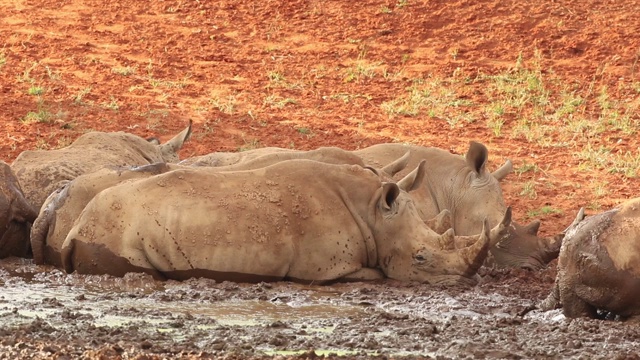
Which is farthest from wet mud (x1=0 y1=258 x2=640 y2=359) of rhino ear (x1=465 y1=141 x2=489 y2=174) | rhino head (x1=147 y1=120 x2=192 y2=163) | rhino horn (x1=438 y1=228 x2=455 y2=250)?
rhino head (x1=147 y1=120 x2=192 y2=163)

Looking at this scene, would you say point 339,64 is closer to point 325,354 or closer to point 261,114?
point 261,114

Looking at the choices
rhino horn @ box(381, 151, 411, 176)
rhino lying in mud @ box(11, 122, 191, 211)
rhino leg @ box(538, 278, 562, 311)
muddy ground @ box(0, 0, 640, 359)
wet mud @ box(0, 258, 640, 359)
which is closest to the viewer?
wet mud @ box(0, 258, 640, 359)

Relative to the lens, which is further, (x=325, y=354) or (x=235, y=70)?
(x=235, y=70)

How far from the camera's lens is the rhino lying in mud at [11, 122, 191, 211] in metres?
13.2

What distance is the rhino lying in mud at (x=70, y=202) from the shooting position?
12.2m

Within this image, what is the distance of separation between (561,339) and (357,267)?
10.1 feet

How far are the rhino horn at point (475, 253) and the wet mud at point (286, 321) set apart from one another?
0.54ft

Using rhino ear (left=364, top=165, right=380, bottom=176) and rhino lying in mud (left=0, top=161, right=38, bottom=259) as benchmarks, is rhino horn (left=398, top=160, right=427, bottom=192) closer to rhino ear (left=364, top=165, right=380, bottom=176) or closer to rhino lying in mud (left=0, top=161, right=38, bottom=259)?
rhino ear (left=364, top=165, right=380, bottom=176)

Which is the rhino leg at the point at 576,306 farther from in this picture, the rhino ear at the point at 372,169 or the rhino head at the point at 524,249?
the rhino ear at the point at 372,169

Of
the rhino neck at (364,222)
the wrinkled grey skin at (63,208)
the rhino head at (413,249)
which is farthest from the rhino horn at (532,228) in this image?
the wrinkled grey skin at (63,208)

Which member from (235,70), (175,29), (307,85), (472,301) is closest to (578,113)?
(307,85)

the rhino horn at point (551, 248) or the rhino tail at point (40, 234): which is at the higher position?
the rhino tail at point (40, 234)

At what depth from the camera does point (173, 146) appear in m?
15.5

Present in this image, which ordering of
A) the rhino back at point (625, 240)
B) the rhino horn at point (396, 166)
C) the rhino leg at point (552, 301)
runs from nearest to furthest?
the rhino back at point (625, 240) → the rhino leg at point (552, 301) → the rhino horn at point (396, 166)
